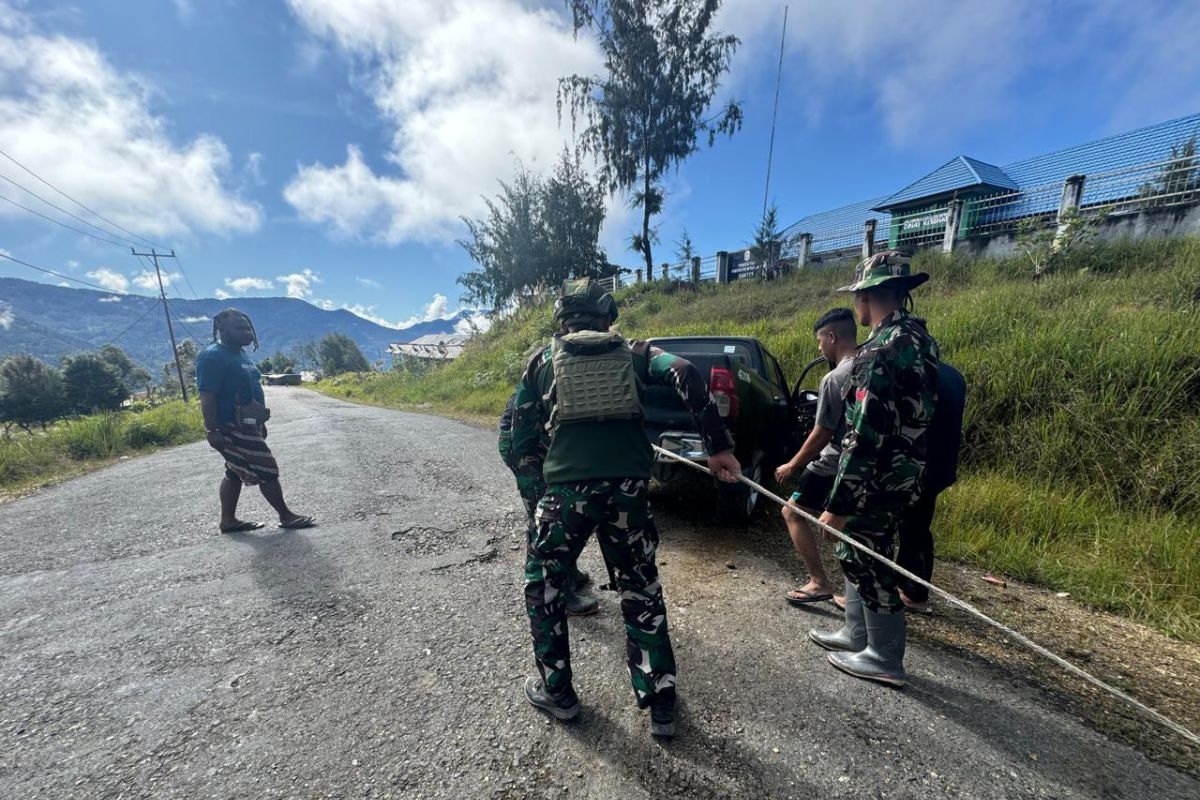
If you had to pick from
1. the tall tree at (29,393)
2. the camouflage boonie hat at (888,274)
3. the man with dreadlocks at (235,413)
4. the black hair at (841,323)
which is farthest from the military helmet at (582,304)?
the tall tree at (29,393)

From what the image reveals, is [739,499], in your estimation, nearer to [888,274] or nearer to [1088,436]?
[888,274]

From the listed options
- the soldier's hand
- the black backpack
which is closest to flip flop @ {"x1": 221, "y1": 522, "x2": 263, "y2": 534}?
the soldier's hand

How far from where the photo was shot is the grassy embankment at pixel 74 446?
5828 mm

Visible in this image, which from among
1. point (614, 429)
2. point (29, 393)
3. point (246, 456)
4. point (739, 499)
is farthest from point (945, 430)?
point (29, 393)

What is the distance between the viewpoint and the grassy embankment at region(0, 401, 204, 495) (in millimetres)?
5828

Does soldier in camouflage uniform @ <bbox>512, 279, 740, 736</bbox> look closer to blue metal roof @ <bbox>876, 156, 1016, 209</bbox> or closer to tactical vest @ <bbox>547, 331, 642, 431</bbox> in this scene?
tactical vest @ <bbox>547, 331, 642, 431</bbox>

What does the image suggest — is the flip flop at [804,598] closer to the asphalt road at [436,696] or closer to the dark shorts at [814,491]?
the asphalt road at [436,696]

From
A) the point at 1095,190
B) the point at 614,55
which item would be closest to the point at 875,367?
the point at 1095,190

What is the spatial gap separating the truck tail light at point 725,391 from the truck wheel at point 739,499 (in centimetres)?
52

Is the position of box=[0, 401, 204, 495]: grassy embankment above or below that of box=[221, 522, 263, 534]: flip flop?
above

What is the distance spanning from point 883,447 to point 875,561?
50 centimetres

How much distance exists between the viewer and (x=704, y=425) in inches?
73.8

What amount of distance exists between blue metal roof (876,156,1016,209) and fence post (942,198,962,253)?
19.1 ft

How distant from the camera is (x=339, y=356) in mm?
66875
